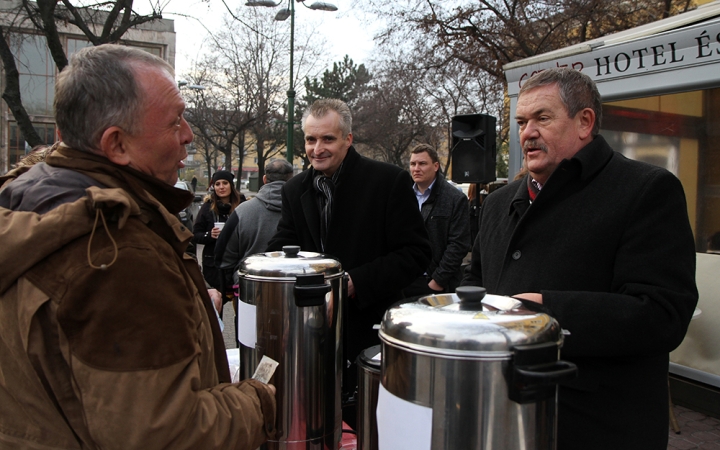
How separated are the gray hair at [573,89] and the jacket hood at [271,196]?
2.74 metres

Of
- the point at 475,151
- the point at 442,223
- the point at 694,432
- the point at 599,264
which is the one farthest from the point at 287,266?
the point at 475,151

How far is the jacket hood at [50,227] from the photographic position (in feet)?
3.58

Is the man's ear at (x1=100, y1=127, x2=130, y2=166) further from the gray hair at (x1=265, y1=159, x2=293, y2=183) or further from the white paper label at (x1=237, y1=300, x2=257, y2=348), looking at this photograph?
the gray hair at (x1=265, y1=159, x2=293, y2=183)

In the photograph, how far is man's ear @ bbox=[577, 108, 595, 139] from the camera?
6.00 ft

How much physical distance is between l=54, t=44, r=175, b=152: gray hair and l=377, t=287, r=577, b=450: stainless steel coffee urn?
2.62ft

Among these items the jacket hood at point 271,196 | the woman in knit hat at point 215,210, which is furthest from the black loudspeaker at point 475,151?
the jacket hood at point 271,196

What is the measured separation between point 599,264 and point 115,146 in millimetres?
1347

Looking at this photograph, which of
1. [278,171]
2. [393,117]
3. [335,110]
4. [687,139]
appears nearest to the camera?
[335,110]

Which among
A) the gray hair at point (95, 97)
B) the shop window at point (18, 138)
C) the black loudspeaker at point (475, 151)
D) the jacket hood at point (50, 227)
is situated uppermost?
the shop window at point (18, 138)

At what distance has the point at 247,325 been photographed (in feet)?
5.81

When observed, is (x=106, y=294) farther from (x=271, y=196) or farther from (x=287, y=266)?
(x=271, y=196)

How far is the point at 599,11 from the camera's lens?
35.0ft

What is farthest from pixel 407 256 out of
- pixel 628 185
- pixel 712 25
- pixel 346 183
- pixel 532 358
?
pixel 712 25

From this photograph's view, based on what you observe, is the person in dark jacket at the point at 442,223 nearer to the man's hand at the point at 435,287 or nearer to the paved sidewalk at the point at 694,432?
the man's hand at the point at 435,287
